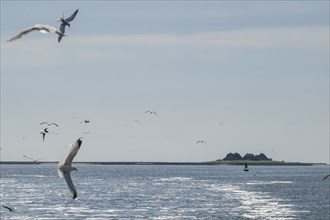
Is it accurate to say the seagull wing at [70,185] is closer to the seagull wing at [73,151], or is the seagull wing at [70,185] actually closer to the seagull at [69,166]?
the seagull at [69,166]

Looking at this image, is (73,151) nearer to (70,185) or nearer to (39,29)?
(70,185)

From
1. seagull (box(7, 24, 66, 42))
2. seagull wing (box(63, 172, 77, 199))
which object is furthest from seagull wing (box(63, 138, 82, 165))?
seagull (box(7, 24, 66, 42))

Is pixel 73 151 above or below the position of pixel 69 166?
above

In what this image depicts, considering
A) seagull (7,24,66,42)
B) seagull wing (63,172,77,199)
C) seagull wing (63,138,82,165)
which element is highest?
seagull (7,24,66,42)

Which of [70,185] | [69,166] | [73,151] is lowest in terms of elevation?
[70,185]

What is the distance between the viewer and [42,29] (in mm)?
13703

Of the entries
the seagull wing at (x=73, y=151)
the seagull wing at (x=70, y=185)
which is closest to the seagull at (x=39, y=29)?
the seagull wing at (x=73, y=151)

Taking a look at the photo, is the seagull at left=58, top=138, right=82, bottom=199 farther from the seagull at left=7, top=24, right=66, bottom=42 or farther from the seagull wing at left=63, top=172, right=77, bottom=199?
the seagull at left=7, top=24, right=66, bottom=42

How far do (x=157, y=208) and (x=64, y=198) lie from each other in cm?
3659

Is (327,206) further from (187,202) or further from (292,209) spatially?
(187,202)

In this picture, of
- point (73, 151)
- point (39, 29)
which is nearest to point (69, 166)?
point (73, 151)

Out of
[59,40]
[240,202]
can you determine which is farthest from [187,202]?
Answer: [59,40]

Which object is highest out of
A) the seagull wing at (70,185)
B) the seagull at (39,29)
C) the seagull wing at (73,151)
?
the seagull at (39,29)

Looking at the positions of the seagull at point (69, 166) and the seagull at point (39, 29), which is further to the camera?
the seagull at point (39, 29)
